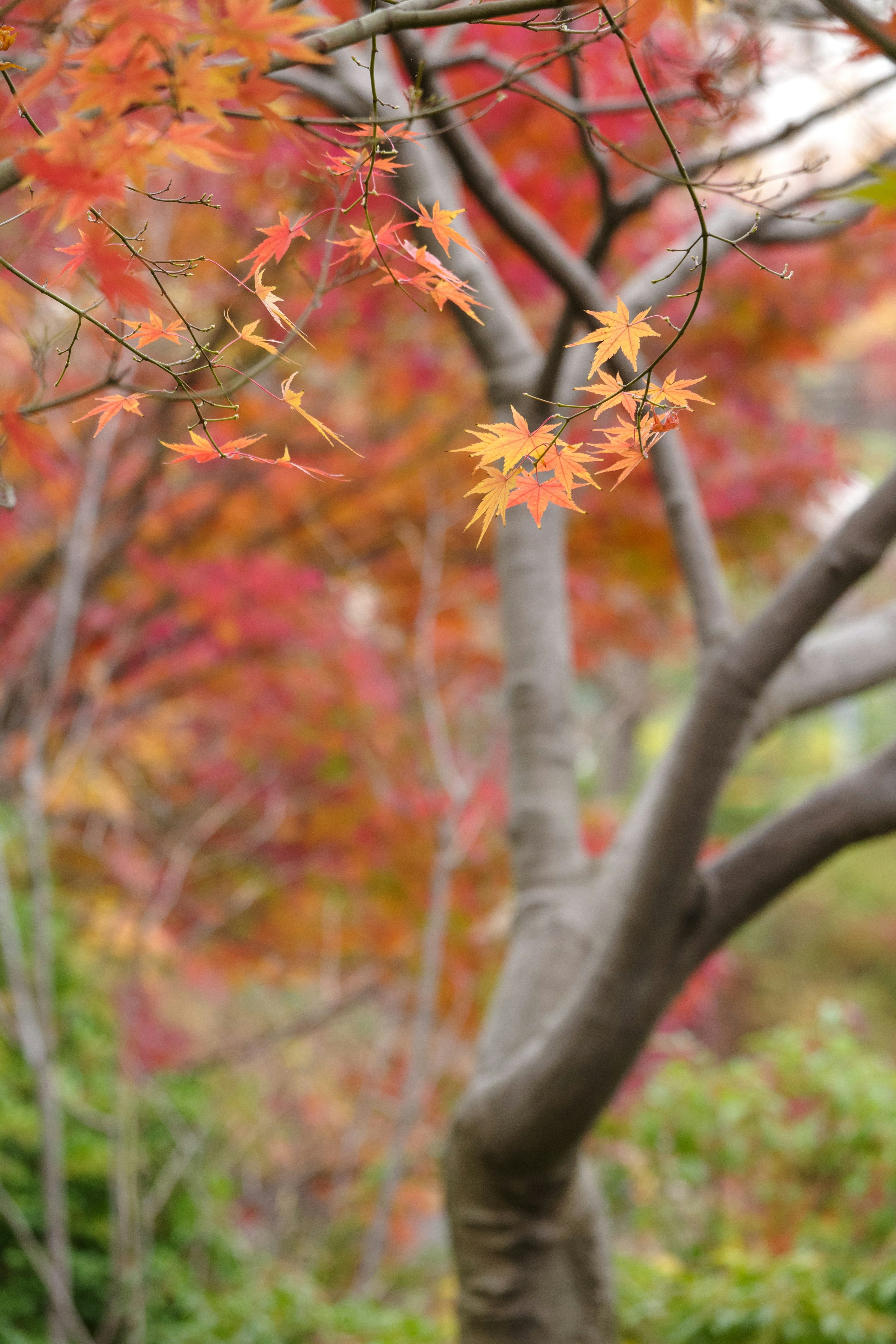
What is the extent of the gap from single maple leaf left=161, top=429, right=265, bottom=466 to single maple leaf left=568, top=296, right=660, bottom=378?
1.16 feet

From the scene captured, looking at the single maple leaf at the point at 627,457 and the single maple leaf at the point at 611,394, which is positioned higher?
the single maple leaf at the point at 611,394

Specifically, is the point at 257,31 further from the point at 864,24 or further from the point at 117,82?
the point at 864,24

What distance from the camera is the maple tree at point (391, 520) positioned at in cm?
99

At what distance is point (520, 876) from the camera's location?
8.16ft

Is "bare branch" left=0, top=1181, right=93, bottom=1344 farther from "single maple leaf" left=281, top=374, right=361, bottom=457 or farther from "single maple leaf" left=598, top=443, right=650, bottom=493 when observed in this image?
"single maple leaf" left=598, top=443, right=650, bottom=493

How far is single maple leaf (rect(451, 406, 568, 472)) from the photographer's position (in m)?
0.93

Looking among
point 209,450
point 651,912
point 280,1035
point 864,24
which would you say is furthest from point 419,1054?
point 864,24

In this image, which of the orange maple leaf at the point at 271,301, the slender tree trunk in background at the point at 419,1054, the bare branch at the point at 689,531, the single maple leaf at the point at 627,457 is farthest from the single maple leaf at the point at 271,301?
the slender tree trunk in background at the point at 419,1054

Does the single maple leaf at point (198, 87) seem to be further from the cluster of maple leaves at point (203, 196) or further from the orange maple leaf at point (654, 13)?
the orange maple leaf at point (654, 13)

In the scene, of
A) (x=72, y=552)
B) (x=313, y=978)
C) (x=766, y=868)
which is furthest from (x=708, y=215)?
(x=313, y=978)

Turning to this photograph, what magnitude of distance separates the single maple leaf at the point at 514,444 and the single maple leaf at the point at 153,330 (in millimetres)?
378

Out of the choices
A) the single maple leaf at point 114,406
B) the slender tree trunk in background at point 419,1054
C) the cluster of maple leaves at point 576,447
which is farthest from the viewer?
the slender tree trunk in background at point 419,1054

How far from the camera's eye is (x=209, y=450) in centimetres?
105

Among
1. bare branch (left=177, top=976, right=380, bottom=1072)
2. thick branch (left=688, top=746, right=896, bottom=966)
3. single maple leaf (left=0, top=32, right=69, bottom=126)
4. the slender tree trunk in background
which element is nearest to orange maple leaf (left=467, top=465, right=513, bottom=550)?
single maple leaf (left=0, top=32, right=69, bottom=126)
